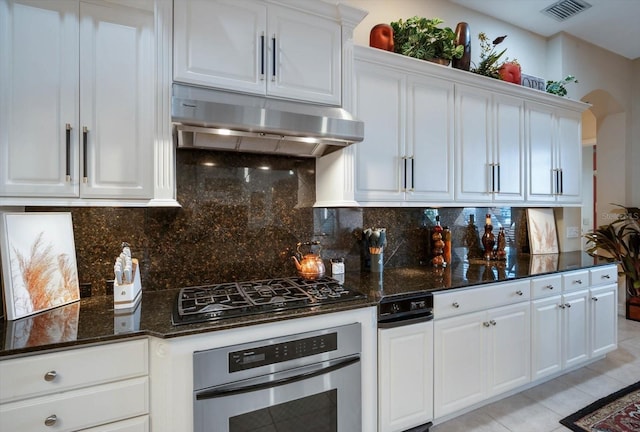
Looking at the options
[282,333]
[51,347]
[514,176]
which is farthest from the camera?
[514,176]

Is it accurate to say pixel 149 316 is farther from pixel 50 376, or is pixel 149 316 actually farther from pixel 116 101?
pixel 116 101

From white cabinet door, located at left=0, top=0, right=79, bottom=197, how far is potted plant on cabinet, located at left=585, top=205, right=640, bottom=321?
5000mm

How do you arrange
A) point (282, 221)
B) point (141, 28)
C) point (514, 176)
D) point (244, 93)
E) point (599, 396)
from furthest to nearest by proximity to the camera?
1. point (514, 176)
2. point (599, 396)
3. point (282, 221)
4. point (244, 93)
5. point (141, 28)

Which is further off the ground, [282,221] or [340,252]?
[282,221]

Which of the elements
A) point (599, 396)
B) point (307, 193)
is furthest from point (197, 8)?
point (599, 396)

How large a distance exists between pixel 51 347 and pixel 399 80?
92.5 inches

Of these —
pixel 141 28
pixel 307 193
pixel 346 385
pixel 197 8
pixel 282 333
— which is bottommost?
pixel 346 385

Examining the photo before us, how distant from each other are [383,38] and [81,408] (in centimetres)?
263

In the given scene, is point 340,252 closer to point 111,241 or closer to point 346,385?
point 346,385

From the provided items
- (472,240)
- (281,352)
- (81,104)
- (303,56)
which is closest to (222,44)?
(303,56)

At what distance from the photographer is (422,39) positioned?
7.53 ft

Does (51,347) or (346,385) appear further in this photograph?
(346,385)

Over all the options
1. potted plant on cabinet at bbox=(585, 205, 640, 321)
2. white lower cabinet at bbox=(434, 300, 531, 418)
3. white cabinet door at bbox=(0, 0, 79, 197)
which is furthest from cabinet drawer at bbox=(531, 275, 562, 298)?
A: white cabinet door at bbox=(0, 0, 79, 197)

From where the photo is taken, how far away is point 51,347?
1129mm
